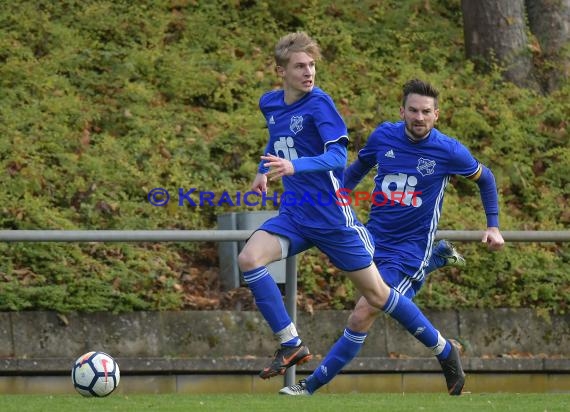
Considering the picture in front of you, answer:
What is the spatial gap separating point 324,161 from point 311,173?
35 centimetres

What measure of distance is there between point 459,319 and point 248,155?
2.71m

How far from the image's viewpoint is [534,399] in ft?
25.2

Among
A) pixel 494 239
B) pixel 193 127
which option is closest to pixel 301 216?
pixel 494 239

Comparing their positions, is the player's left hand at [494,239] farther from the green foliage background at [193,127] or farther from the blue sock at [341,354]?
the green foliage background at [193,127]

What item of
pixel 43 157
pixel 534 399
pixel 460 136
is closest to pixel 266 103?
pixel 534 399

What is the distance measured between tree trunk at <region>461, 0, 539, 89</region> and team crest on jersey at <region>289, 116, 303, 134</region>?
640 centimetres

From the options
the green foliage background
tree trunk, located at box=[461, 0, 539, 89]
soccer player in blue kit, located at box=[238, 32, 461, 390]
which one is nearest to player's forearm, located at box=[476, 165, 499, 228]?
soccer player in blue kit, located at box=[238, 32, 461, 390]

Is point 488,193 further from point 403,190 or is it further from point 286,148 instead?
point 286,148

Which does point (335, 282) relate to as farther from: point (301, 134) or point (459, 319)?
point (301, 134)

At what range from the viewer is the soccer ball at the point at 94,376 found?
7469 millimetres

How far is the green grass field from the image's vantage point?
6.58 m

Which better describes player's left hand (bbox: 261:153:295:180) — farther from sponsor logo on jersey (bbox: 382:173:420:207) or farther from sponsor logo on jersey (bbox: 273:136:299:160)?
sponsor logo on jersey (bbox: 382:173:420:207)

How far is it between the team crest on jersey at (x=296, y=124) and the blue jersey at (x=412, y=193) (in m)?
0.86

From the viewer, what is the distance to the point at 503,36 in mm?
13398
